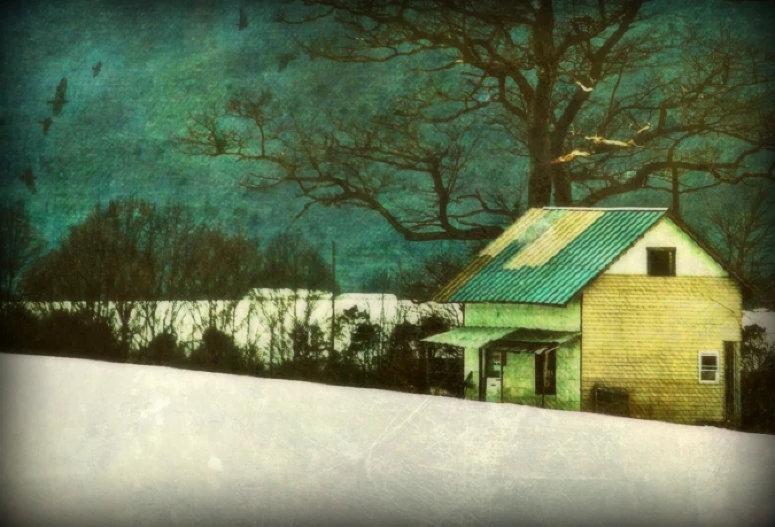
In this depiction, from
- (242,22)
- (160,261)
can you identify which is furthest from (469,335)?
(242,22)

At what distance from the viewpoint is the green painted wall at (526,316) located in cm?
763

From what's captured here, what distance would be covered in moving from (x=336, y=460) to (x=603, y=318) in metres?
1.80

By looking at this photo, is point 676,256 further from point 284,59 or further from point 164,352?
point 164,352

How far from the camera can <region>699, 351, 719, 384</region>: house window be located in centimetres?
735

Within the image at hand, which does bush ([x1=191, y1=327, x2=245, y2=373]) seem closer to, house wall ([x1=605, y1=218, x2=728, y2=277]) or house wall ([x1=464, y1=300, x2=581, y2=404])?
house wall ([x1=464, y1=300, x2=581, y2=404])

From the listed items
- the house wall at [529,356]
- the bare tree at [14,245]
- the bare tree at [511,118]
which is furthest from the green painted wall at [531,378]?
the bare tree at [14,245]

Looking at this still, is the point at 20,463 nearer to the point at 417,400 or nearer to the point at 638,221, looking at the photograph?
the point at 417,400

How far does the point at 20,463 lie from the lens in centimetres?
714

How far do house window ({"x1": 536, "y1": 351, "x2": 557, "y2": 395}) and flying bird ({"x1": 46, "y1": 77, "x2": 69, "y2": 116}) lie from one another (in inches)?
128

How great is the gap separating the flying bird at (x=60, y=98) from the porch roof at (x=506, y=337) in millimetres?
2625

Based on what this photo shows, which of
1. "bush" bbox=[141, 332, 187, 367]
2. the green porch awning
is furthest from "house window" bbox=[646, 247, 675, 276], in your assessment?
"bush" bbox=[141, 332, 187, 367]

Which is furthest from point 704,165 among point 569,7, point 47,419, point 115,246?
point 47,419

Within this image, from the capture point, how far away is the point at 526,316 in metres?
7.71

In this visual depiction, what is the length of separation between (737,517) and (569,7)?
3.03 meters
